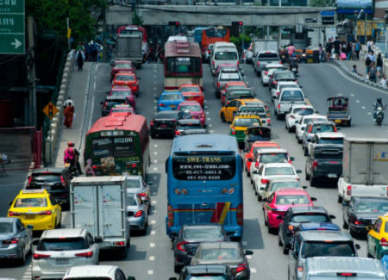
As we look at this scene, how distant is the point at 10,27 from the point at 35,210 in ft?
33.9

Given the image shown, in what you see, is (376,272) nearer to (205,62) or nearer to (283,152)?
(283,152)

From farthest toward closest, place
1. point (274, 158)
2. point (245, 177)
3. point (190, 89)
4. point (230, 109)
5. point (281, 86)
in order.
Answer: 1. point (281, 86)
2. point (190, 89)
3. point (230, 109)
4. point (245, 177)
5. point (274, 158)

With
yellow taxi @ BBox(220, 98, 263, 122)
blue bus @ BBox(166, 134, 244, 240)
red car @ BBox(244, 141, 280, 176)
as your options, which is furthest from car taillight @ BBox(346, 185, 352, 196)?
yellow taxi @ BBox(220, 98, 263, 122)

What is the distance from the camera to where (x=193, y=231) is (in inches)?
1125

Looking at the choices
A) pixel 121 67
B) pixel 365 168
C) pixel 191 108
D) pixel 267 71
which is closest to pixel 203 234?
pixel 365 168

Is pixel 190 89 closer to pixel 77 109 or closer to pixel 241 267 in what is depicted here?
pixel 77 109

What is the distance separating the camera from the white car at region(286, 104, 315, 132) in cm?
5678

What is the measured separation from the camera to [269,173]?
40.8 m

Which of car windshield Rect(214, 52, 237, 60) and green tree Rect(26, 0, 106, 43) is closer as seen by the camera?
green tree Rect(26, 0, 106, 43)

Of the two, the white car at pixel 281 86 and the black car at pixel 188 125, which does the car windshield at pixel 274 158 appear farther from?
the white car at pixel 281 86

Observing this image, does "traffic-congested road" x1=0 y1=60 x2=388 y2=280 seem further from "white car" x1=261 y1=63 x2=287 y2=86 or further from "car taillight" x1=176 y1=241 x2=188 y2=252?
"car taillight" x1=176 y1=241 x2=188 y2=252

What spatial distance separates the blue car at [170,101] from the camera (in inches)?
2423

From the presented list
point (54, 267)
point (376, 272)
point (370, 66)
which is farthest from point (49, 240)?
A: point (370, 66)

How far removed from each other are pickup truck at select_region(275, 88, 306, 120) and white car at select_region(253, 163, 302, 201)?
19.6m
